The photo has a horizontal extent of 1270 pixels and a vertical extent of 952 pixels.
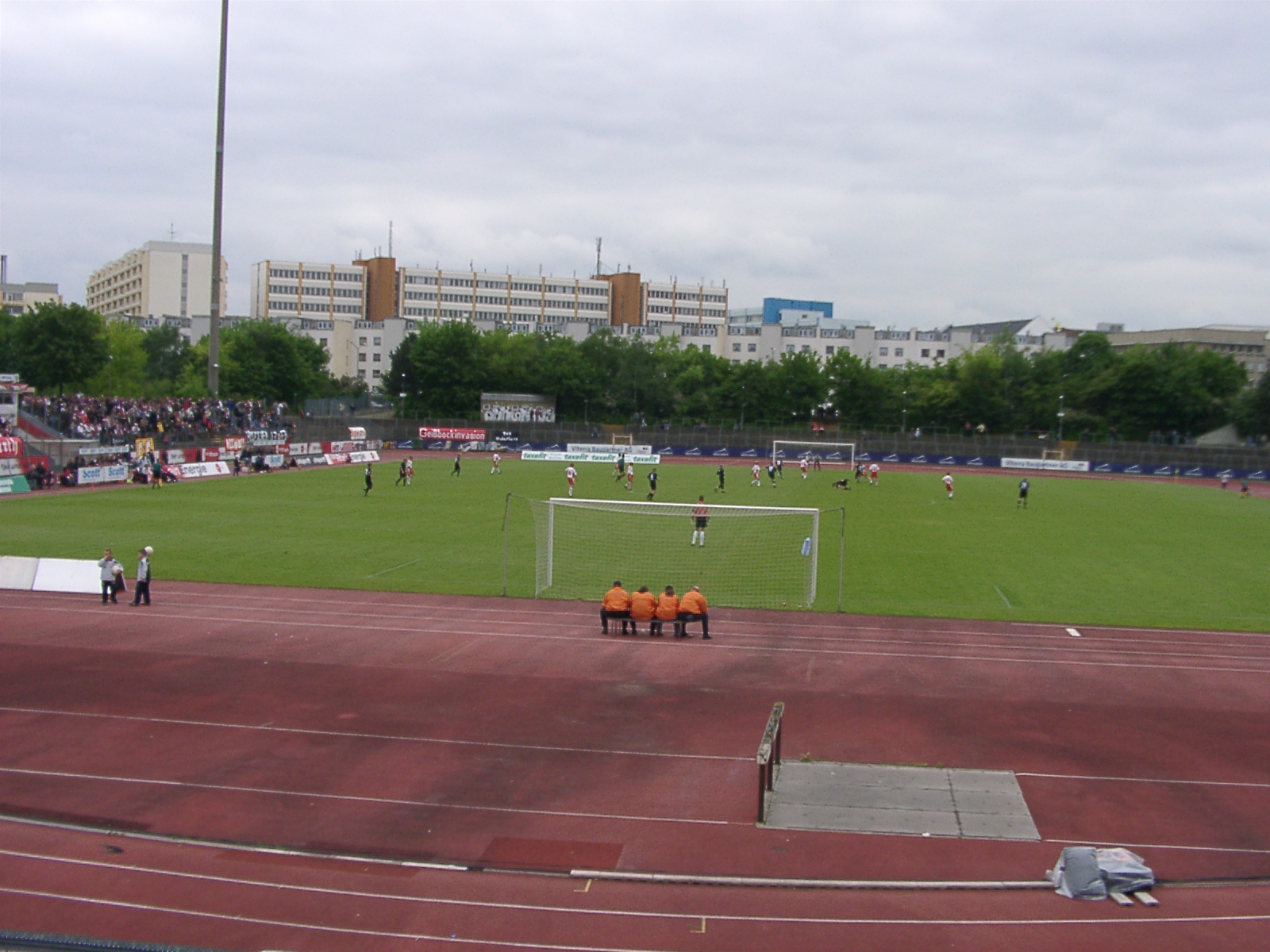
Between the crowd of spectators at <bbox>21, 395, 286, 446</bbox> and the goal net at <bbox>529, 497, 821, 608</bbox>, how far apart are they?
101 ft

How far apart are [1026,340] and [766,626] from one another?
446 feet

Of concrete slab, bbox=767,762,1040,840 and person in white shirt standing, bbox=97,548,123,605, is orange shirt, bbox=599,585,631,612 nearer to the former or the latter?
concrete slab, bbox=767,762,1040,840

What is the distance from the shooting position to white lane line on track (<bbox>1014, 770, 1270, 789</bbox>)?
521 inches

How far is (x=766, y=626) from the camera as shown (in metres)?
22.7

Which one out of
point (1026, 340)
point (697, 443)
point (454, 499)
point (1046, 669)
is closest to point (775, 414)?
point (697, 443)

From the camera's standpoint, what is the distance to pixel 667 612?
2150 cm

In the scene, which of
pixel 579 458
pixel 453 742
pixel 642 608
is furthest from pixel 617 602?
pixel 579 458

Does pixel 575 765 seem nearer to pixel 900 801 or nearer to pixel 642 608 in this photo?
pixel 900 801

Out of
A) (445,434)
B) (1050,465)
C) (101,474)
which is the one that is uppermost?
(445,434)

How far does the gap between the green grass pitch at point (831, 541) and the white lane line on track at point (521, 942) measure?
14412 mm

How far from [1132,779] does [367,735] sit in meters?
10.5

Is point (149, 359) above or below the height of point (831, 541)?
above

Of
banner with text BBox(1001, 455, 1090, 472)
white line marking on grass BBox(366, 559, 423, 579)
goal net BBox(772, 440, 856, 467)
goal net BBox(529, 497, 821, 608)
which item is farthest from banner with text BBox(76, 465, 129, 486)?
banner with text BBox(1001, 455, 1090, 472)

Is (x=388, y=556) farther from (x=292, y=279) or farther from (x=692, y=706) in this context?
(x=292, y=279)
